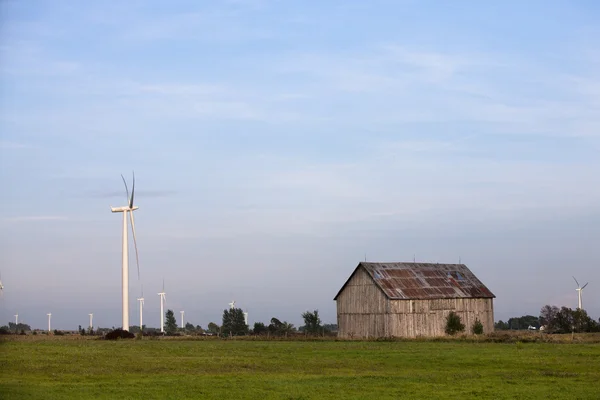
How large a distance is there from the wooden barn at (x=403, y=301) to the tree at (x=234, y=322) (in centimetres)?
2650

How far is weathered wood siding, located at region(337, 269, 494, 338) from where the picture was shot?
255ft

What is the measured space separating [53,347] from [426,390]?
Answer: 27022 millimetres

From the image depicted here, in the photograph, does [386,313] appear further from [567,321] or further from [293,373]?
[293,373]

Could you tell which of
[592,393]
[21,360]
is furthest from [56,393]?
[592,393]

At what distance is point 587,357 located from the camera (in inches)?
1858

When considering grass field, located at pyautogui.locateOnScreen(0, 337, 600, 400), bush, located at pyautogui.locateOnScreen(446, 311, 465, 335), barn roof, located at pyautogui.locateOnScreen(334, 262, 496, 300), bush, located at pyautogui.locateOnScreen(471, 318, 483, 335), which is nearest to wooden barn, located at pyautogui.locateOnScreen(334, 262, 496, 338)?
barn roof, located at pyautogui.locateOnScreen(334, 262, 496, 300)

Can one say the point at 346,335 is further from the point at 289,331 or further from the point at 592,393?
the point at 592,393

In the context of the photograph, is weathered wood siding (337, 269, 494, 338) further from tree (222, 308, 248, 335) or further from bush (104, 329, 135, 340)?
tree (222, 308, 248, 335)

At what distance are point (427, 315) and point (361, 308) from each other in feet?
20.0

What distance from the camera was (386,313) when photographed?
77.6 metres

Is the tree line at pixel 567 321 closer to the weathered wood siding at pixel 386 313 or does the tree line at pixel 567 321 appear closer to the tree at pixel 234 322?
the weathered wood siding at pixel 386 313

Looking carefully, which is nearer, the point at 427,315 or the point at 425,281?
the point at 427,315

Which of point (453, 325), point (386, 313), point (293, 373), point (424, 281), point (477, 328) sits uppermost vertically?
point (424, 281)

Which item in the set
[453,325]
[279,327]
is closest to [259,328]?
[279,327]
